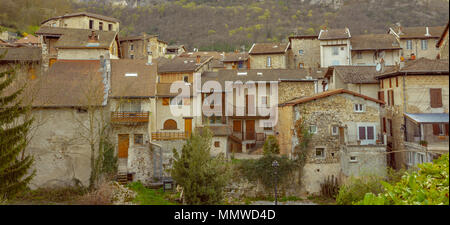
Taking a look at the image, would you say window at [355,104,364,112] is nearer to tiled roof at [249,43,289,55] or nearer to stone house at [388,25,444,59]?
tiled roof at [249,43,289,55]

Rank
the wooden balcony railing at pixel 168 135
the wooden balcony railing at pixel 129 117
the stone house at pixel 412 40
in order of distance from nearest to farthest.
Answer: the wooden balcony railing at pixel 129 117 → the wooden balcony railing at pixel 168 135 → the stone house at pixel 412 40

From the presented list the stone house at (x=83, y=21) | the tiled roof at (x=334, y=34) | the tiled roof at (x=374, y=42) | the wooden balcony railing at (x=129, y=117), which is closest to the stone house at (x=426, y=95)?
the wooden balcony railing at (x=129, y=117)

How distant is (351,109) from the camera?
724 inches

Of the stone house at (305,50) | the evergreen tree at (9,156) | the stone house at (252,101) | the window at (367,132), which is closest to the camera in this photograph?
the evergreen tree at (9,156)

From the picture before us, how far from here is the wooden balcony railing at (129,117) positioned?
61.1ft

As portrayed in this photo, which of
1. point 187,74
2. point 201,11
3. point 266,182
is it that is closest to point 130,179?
point 266,182

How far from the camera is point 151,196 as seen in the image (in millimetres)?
17250

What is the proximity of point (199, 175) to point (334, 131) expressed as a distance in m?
9.77

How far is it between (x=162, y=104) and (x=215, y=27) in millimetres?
30465

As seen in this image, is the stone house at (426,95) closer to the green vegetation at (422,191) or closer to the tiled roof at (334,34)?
the green vegetation at (422,191)

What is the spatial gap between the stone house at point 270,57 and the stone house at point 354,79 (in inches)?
453

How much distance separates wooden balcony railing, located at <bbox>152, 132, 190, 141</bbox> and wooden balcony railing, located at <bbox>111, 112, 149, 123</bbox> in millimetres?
1377

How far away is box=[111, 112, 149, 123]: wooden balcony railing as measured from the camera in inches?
733
